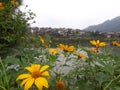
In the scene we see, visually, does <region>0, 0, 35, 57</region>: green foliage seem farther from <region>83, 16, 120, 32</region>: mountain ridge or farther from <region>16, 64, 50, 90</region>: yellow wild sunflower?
<region>83, 16, 120, 32</region>: mountain ridge

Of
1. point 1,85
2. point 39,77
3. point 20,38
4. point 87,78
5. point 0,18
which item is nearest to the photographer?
point 39,77

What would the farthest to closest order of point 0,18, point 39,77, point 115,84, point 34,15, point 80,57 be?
point 34,15
point 0,18
point 80,57
point 115,84
point 39,77

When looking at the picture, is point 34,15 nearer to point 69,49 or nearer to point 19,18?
point 19,18

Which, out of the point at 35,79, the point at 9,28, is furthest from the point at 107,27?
the point at 35,79

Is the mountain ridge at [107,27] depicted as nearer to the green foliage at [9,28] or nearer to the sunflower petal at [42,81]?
the green foliage at [9,28]

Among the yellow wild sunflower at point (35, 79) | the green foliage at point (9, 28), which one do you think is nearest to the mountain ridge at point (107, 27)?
the green foliage at point (9, 28)

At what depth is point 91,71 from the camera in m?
1.42

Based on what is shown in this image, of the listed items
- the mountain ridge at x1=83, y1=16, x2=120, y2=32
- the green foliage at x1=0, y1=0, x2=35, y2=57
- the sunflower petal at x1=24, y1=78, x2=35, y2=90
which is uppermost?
the sunflower petal at x1=24, y1=78, x2=35, y2=90

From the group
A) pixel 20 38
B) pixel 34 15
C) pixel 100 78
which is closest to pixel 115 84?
pixel 100 78

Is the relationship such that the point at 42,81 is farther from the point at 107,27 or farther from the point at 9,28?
the point at 107,27

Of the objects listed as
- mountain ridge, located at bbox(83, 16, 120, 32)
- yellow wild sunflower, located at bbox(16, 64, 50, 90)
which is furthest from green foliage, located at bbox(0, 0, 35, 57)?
mountain ridge, located at bbox(83, 16, 120, 32)

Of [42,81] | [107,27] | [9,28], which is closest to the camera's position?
[42,81]

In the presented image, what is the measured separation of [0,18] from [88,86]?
326 centimetres

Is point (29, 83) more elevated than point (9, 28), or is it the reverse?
point (29, 83)
